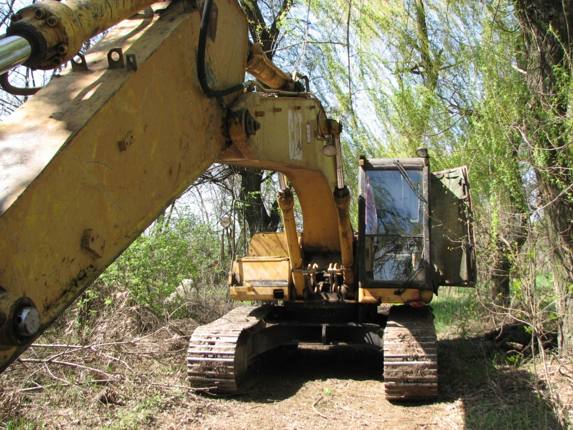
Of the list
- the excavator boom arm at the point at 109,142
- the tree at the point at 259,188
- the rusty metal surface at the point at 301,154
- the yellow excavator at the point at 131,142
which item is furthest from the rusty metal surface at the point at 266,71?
the tree at the point at 259,188

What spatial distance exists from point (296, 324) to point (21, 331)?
6.15 m

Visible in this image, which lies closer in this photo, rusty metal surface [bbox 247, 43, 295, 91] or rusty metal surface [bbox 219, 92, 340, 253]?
rusty metal surface [bbox 219, 92, 340, 253]

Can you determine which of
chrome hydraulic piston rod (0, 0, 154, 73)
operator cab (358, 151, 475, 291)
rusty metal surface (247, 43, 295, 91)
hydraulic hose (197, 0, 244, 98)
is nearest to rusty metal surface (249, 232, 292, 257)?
operator cab (358, 151, 475, 291)

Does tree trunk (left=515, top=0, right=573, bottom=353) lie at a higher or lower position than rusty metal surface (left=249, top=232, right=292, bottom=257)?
higher

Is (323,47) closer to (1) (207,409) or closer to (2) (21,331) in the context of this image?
(1) (207,409)

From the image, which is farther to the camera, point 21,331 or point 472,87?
point 472,87

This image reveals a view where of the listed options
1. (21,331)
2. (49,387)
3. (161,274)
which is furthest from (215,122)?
(161,274)

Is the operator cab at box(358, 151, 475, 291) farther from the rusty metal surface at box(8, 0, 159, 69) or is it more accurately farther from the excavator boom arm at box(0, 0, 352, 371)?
the rusty metal surface at box(8, 0, 159, 69)

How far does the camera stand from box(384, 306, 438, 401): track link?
21.5 feet

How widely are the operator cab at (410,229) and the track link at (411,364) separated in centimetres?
67

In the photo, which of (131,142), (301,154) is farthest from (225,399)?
(131,142)

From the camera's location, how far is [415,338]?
683 cm

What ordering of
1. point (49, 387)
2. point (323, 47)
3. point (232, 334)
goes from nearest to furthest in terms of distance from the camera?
1. point (49, 387)
2. point (232, 334)
3. point (323, 47)

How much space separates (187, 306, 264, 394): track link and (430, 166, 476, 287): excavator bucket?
2.31m
